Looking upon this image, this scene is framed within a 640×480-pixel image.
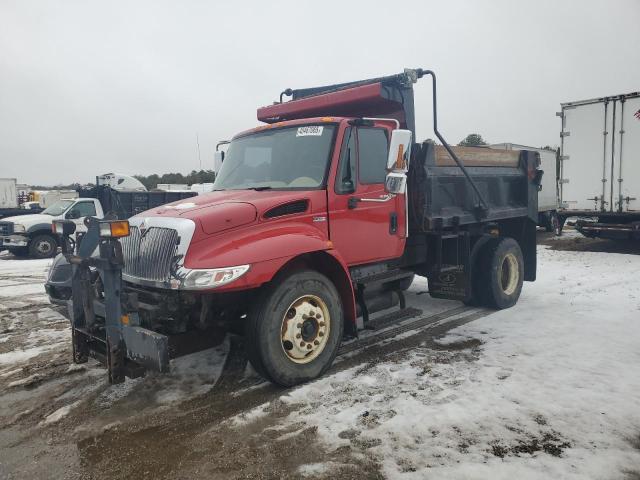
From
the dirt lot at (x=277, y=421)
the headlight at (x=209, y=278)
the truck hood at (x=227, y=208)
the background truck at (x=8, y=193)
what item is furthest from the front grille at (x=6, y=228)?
the headlight at (x=209, y=278)

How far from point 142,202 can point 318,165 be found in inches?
524

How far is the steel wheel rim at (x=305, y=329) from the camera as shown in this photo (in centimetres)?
444

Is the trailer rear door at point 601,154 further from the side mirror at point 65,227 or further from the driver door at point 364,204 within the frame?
the side mirror at point 65,227

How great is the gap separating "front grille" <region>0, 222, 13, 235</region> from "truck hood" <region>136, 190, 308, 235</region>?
1380 cm

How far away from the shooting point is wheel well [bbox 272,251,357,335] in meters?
4.73

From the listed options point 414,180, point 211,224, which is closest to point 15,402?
point 211,224

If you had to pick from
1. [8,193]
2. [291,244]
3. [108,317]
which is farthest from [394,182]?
[8,193]

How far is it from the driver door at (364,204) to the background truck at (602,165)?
33.4ft

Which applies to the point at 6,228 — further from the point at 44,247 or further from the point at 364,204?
the point at 364,204

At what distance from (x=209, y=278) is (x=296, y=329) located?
3.33 feet

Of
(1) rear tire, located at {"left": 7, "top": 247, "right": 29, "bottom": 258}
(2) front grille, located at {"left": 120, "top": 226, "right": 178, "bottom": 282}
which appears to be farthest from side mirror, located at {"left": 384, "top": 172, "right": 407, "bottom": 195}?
(1) rear tire, located at {"left": 7, "top": 247, "right": 29, "bottom": 258}

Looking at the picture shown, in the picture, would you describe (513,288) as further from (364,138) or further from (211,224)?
(211,224)

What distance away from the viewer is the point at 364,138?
526 cm

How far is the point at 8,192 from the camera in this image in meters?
24.8
